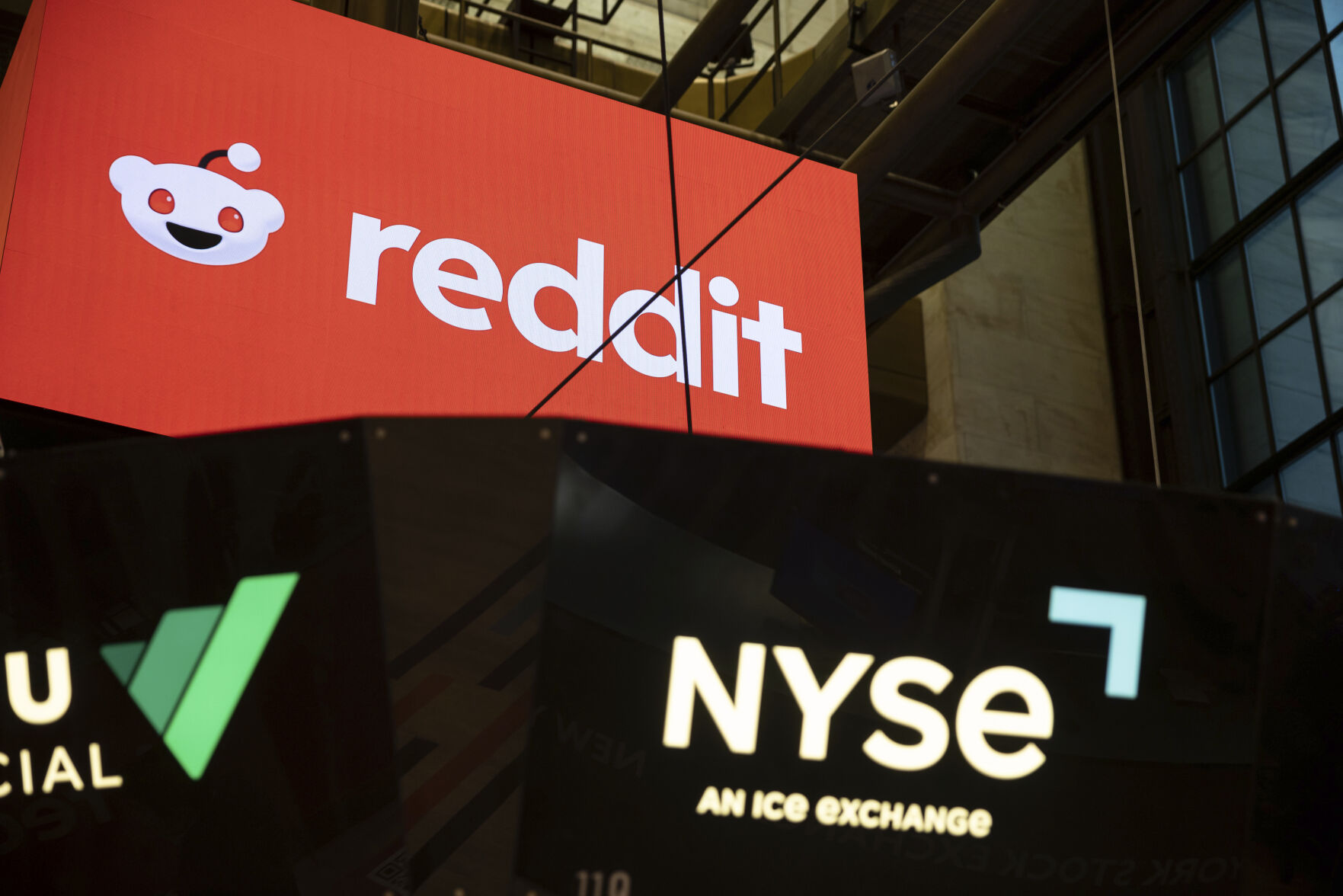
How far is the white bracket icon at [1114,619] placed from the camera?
312 centimetres

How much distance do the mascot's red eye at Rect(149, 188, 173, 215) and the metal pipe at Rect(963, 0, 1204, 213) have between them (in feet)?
24.9

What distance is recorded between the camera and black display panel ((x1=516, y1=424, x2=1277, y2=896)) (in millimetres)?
2984

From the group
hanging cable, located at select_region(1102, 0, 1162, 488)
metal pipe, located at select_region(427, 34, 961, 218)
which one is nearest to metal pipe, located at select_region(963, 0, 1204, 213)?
hanging cable, located at select_region(1102, 0, 1162, 488)

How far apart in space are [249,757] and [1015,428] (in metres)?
14.3

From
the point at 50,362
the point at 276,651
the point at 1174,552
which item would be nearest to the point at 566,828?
the point at 276,651

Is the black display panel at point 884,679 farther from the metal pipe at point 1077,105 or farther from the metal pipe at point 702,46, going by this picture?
the metal pipe at point 1077,105

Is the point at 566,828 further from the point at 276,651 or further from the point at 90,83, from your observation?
the point at 90,83

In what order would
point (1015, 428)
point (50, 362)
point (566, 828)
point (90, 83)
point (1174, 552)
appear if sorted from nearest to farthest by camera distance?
1. point (566, 828)
2. point (1174, 552)
3. point (50, 362)
4. point (90, 83)
5. point (1015, 428)

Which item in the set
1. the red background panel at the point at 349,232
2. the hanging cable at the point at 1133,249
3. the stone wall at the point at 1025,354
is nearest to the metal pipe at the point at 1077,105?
the hanging cable at the point at 1133,249

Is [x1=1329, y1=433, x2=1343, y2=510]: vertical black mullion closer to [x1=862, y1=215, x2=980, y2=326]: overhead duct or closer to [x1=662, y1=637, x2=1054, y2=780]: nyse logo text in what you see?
[x1=862, y1=215, x2=980, y2=326]: overhead duct

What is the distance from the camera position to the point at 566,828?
2963 mm

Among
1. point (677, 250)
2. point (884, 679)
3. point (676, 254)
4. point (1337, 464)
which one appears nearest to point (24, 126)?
point (676, 254)

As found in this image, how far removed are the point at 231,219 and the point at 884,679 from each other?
5.46 metres

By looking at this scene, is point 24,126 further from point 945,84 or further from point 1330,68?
point 1330,68
